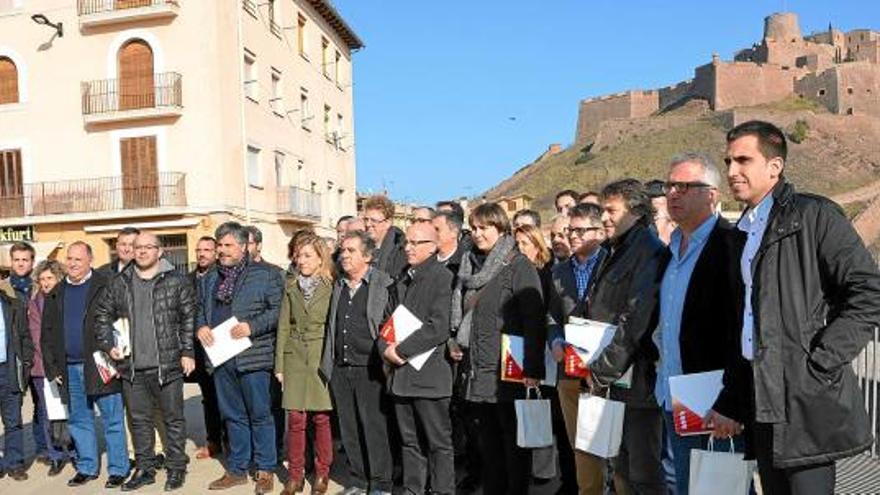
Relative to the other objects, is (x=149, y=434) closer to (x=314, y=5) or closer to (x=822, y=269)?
(x=822, y=269)

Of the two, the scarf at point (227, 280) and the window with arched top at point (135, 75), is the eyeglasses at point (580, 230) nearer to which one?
the scarf at point (227, 280)

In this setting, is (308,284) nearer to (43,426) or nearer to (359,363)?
(359,363)

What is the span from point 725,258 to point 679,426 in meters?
0.78

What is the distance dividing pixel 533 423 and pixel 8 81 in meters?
25.7

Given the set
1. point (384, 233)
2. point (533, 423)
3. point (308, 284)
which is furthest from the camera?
point (384, 233)

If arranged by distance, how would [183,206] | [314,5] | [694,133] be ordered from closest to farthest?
[183,206] < [314,5] < [694,133]

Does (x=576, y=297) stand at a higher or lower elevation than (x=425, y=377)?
higher

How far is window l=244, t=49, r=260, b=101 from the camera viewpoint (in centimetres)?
2442

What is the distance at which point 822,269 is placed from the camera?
280 centimetres

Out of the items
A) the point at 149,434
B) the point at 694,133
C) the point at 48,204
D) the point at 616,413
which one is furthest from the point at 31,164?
the point at 694,133

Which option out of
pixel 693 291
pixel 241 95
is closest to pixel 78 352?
pixel 693 291

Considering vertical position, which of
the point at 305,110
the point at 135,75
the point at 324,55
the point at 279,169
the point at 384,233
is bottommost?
the point at 384,233

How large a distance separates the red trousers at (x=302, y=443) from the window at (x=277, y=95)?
72.2 feet

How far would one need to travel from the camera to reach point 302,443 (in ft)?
18.7
